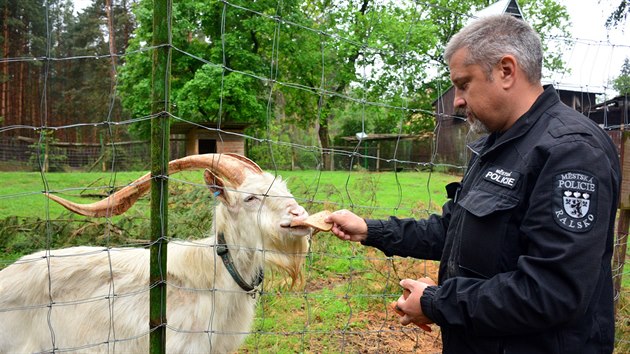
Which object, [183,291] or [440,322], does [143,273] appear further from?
[440,322]

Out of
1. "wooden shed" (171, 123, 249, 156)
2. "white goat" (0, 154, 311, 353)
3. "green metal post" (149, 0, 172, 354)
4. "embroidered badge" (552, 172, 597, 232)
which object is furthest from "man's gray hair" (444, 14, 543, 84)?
"wooden shed" (171, 123, 249, 156)

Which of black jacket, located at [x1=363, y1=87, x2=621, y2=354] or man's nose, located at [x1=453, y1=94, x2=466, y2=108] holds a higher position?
man's nose, located at [x1=453, y1=94, x2=466, y2=108]

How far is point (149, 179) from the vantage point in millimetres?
2588

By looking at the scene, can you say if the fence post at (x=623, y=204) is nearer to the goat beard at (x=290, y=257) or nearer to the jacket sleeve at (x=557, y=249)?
the goat beard at (x=290, y=257)

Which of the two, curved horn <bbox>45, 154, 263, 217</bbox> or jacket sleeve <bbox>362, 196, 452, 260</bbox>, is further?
curved horn <bbox>45, 154, 263, 217</bbox>

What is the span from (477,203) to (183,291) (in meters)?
2.11

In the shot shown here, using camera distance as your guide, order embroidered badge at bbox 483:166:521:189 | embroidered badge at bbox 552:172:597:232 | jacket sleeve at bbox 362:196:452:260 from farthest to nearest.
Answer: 1. jacket sleeve at bbox 362:196:452:260
2. embroidered badge at bbox 483:166:521:189
3. embroidered badge at bbox 552:172:597:232

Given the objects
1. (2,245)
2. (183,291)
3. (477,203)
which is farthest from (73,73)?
(477,203)

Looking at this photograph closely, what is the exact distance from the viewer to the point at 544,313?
1538mm

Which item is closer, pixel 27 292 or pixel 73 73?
pixel 27 292

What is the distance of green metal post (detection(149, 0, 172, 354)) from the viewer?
7.31 feet

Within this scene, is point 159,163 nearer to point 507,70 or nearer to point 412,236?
point 412,236

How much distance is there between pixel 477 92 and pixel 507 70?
125mm

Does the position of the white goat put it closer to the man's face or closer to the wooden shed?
the man's face
